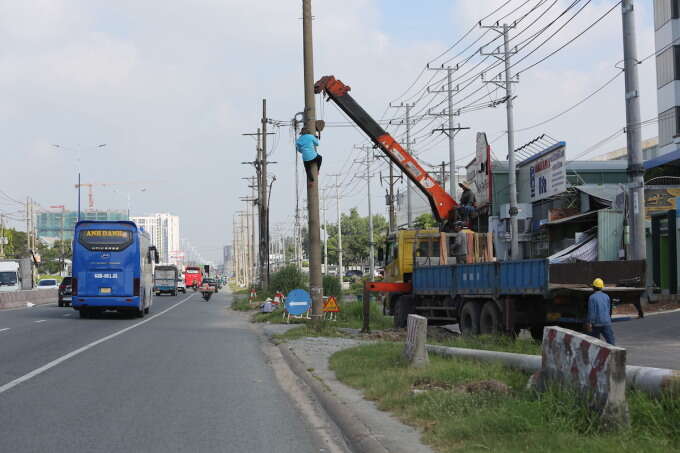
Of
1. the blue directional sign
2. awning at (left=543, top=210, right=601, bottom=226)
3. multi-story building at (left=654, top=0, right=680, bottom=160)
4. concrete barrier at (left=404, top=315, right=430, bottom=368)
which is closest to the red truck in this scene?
multi-story building at (left=654, top=0, right=680, bottom=160)

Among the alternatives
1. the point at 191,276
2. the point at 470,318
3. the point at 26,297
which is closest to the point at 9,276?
the point at 26,297

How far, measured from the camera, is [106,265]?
97.2 feet

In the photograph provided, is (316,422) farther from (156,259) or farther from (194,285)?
(194,285)

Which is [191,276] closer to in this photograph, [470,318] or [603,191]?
[603,191]

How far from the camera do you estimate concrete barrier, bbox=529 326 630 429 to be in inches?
257

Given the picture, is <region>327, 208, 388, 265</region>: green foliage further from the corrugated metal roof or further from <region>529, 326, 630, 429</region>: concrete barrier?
<region>529, 326, 630, 429</region>: concrete barrier

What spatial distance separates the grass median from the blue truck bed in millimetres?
6152

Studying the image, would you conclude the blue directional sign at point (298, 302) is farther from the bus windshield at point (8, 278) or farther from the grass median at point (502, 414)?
the bus windshield at point (8, 278)

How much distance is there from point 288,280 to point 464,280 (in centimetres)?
2144

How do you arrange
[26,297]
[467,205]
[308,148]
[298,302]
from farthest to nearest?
[26,297] < [298,302] < [467,205] < [308,148]

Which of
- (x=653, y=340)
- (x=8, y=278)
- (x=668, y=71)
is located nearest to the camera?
(x=653, y=340)

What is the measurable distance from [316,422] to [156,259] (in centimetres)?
2702

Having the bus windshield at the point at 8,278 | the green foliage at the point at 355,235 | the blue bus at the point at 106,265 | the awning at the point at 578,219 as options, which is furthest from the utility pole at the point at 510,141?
the green foliage at the point at 355,235

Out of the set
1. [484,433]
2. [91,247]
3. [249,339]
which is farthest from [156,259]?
[484,433]
